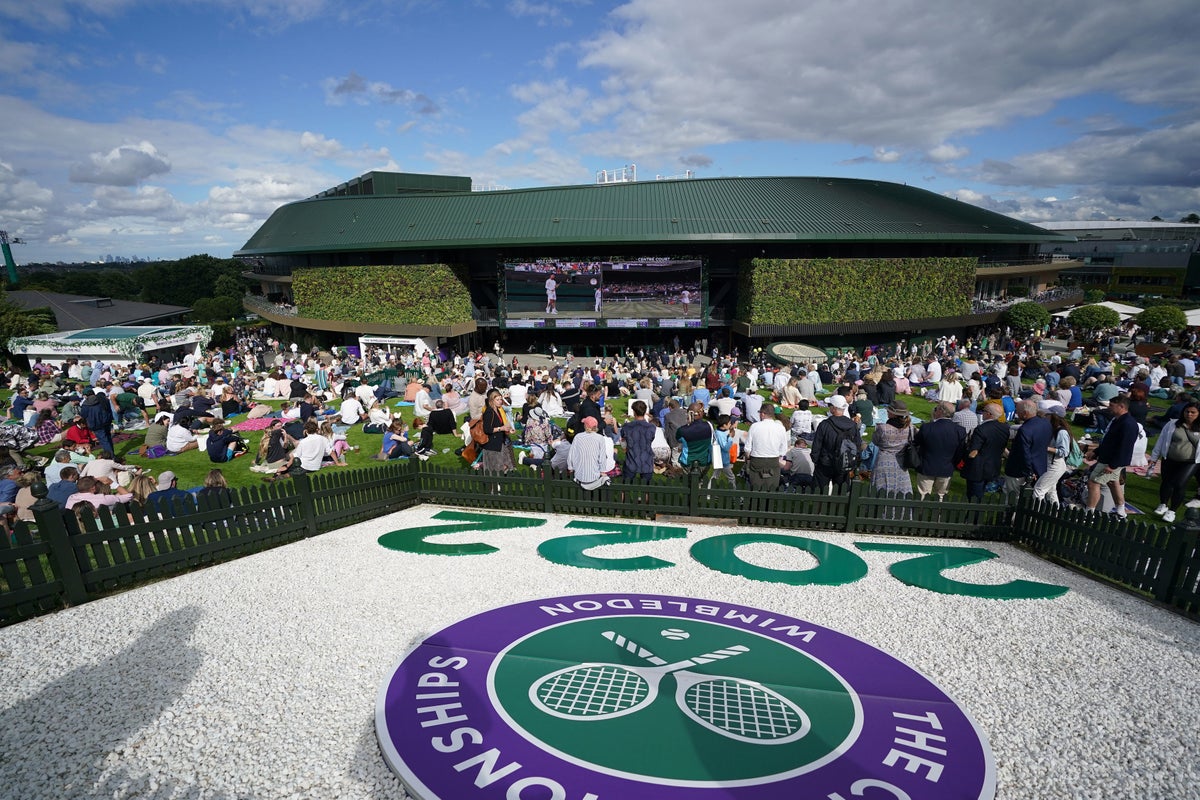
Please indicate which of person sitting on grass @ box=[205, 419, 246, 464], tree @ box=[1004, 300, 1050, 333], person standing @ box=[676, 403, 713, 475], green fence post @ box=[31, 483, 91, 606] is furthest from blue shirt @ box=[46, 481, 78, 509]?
tree @ box=[1004, 300, 1050, 333]

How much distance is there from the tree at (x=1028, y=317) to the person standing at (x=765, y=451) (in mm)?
33795

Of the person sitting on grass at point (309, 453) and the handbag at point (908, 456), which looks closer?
the handbag at point (908, 456)

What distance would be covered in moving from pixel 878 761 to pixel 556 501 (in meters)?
6.18

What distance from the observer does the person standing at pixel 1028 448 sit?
8.51 metres

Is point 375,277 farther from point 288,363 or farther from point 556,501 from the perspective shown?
point 556,501

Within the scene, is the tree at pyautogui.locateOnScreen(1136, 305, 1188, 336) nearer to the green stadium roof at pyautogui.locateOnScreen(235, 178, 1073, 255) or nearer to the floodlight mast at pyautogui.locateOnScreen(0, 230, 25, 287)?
the green stadium roof at pyautogui.locateOnScreen(235, 178, 1073, 255)

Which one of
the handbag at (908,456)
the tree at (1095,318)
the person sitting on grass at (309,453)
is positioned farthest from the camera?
the tree at (1095,318)

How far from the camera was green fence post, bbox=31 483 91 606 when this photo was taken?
246 inches

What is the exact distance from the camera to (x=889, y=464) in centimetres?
878

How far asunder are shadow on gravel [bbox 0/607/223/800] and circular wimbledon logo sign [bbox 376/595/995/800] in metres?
1.70

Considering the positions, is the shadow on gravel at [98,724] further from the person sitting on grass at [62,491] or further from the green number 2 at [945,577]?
the green number 2 at [945,577]

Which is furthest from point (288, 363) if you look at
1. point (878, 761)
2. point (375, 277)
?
point (878, 761)

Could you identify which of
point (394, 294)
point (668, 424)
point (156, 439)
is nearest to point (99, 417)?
point (156, 439)

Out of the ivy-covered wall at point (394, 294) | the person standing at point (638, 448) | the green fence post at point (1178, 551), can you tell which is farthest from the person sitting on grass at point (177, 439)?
the ivy-covered wall at point (394, 294)
